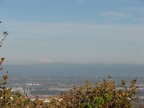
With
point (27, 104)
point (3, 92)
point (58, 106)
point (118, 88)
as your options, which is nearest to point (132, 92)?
point (118, 88)

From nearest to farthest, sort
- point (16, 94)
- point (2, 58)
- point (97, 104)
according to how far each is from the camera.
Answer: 1. point (2, 58)
2. point (16, 94)
3. point (97, 104)

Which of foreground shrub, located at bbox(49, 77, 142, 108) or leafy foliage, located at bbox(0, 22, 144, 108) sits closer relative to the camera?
leafy foliage, located at bbox(0, 22, 144, 108)

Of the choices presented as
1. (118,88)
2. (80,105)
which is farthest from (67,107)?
(118,88)

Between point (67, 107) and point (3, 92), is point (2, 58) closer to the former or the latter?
point (3, 92)

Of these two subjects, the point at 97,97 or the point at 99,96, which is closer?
the point at 97,97

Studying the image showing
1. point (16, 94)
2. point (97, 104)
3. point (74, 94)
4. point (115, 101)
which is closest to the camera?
point (16, 94)

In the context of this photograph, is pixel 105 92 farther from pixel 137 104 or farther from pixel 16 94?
pixel 16 94

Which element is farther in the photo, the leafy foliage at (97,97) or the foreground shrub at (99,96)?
the foreground shrub at (99,96)

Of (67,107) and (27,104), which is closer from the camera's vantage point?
(27,104)

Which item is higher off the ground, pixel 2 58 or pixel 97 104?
pixel 2 58
